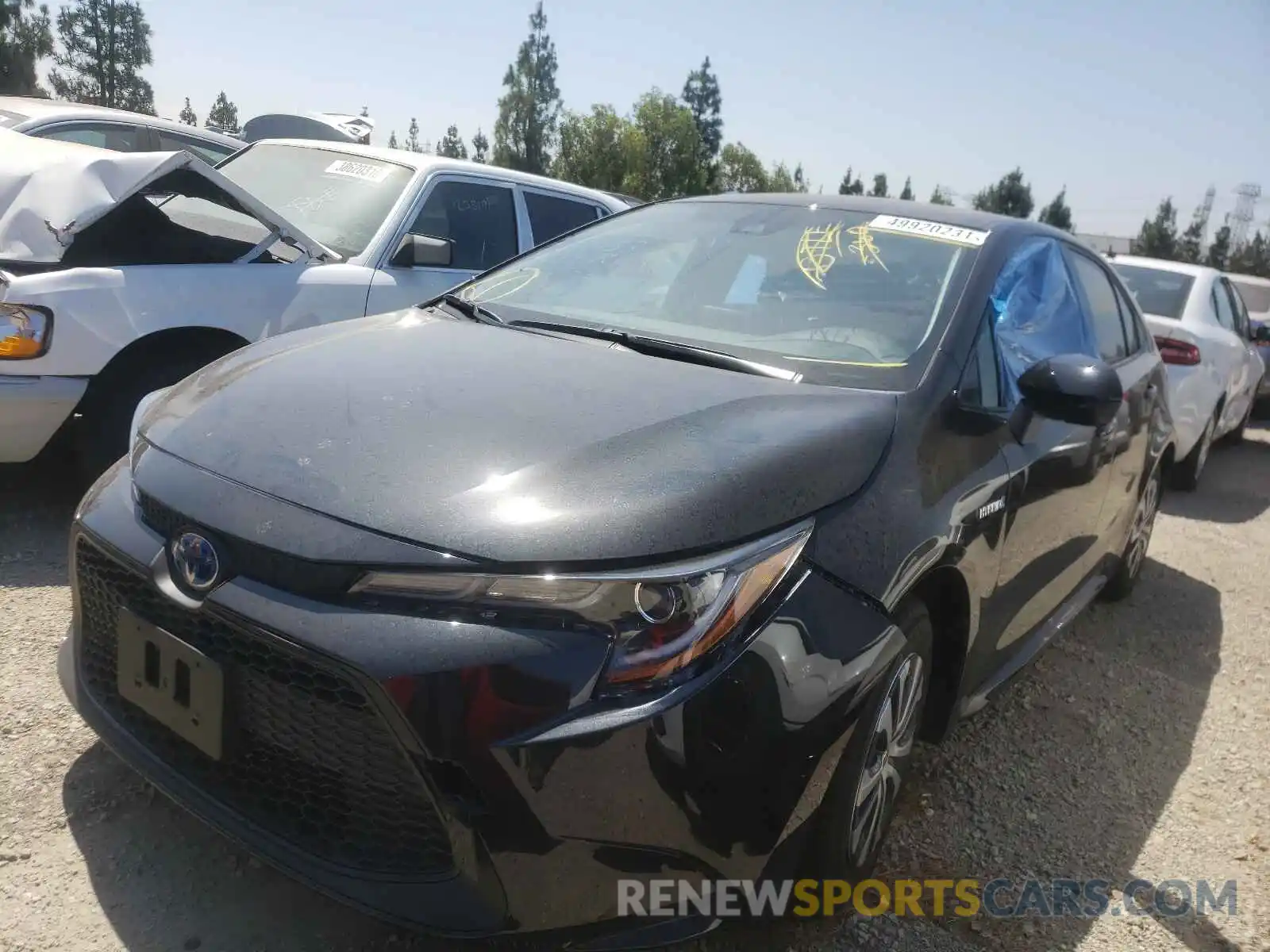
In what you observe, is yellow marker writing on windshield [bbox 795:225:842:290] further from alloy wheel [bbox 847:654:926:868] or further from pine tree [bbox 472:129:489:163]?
pine tree [bbox 472:129:489:163]

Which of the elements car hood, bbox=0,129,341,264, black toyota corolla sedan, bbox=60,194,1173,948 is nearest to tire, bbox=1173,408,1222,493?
black toyota corolla sedan, bbox=60,194,1173,948

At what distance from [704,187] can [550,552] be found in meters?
73.5

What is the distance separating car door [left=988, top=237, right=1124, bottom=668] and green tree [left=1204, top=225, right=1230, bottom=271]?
56.8 meters

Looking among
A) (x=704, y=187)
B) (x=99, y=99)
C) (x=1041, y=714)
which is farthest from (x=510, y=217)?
(x=704, y=187)

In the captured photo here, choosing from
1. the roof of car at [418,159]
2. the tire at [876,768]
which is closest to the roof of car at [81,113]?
the roof of car at [418,159]

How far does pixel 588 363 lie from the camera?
7.60 feet

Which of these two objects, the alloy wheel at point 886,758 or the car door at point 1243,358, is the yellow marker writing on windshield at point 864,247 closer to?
the alloy wheel at point 886,758

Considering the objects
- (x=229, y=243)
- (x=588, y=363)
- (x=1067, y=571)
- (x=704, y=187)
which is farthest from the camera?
(x=704, y=187)

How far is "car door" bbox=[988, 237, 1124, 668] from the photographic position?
254 cm

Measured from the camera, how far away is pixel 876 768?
2.06m

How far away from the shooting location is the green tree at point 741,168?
A: 2990 inches

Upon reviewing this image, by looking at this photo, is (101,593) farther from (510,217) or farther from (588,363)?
(510,217)

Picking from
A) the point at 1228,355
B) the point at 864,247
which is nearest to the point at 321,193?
the point at 864,247

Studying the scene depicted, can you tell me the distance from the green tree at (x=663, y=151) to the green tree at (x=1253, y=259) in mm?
31109
